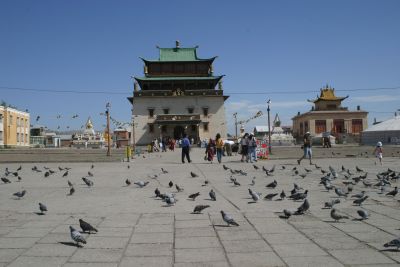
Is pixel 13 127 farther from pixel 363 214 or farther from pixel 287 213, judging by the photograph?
pixel 363 214

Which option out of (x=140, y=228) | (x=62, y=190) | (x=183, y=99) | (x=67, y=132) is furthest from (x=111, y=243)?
(x=67, y=132)

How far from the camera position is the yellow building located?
215 feet

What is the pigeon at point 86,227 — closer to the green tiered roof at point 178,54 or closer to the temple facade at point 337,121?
the green tiered roof at point 178,54

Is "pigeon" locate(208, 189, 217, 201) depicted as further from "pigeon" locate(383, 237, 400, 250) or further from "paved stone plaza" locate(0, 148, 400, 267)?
"pigeon" locate(383, 237, 400, 250)

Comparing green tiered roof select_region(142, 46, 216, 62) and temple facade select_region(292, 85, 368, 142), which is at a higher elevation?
green tiered roof select_region(142, 46, 216, 62)

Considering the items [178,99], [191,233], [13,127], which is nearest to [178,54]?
[178,99]

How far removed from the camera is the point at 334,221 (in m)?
6.55

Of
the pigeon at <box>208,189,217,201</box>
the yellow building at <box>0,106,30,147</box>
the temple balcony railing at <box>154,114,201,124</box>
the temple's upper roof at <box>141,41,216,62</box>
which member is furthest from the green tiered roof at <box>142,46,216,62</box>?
the pigeon at <box>208,189,217,201</box>

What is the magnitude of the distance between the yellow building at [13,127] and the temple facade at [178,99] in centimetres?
1983

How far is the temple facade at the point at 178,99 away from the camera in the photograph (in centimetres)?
6806

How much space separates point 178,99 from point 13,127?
2808 cm

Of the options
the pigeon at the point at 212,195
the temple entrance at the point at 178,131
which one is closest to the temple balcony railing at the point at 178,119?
the temple entrance at the point at 178,131

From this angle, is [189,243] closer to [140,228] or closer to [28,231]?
[140,228]

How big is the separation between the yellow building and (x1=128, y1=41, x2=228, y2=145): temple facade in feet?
65.1
